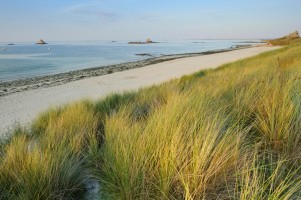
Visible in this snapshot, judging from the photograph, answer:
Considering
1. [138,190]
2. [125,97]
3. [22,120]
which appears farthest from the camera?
[22,120]

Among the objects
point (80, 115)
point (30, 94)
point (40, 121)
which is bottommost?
point (30, 94)

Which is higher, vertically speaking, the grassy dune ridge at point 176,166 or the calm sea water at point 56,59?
the grassy dune ridge at point 176,166

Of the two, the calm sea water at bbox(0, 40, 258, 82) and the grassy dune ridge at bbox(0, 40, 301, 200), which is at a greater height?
the grassy dune ridge at bbox(0, 40, 301, 200)

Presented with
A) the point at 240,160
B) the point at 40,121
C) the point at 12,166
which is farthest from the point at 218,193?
the point at 40,121

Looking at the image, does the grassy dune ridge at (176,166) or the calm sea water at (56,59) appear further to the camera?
the calm sea water at (56,59)

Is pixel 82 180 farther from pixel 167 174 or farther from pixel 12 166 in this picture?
pixel 167 174

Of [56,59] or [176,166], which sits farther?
[56,59]

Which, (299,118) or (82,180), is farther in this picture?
(299,118)

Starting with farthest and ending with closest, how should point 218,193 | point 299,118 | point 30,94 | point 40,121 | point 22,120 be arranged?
point 30,94 → point 22,120 → point 40,121 → point 299,118 → point 218,193

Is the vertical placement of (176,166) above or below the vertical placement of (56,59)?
above

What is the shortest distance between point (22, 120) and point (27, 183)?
5.85m

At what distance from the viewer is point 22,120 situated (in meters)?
7.37

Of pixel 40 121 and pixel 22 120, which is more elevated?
pixel 40 121

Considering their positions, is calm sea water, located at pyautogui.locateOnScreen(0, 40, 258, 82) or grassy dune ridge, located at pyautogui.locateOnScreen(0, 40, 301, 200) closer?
grassy dune ridge, located at pyautogui.locateOnScreen(0, 40, 301, 200)
